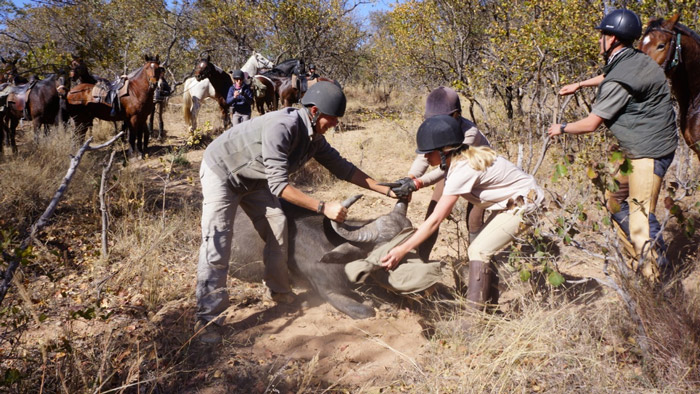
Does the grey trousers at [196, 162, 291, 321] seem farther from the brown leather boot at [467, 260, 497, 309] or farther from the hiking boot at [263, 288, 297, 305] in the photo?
the brown leather boot at [467, 260, 497, 309]

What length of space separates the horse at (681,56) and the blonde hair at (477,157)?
2190 mm

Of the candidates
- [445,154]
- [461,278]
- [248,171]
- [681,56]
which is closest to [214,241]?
[248,171]

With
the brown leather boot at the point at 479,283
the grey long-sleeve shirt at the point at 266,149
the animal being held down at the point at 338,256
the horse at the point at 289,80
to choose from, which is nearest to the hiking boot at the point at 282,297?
the animal being held down at the point at 338,256

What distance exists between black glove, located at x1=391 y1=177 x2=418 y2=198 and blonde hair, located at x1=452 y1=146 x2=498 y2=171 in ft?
2.83

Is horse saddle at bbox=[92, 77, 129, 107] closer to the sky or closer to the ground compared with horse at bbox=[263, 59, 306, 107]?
closer to the ground

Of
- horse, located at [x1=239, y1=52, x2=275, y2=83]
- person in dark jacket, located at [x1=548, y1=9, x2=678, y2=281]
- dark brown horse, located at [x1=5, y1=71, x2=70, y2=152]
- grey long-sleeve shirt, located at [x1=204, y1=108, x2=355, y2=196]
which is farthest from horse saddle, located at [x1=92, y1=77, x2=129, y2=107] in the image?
person in dark jacket, located at [x1=548, y1=9, x2=678, y2=281]

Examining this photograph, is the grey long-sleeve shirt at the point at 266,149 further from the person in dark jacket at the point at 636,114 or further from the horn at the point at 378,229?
the person in dark jacket at the point at 636,114

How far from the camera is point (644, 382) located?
96.1 inches

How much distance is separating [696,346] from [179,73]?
23.6 metres

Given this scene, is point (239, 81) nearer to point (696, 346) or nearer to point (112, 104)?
point (112, 104)

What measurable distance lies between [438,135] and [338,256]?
4.23ft

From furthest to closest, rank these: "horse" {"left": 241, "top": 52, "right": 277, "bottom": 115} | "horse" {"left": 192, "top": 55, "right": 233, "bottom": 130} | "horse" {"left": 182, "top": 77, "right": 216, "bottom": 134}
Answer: "horse" {"left": 182, "top": 77, "right": 216, "bottom": 134}, "horse" {"left": 241, "top": 52, "right": 277, "bottom": 115}, "horse" {"left": 192, "top": 55, "right": 233, "bottom": 130}

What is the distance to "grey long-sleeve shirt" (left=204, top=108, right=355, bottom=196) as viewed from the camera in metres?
3.22

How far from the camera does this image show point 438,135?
10.1 feet
